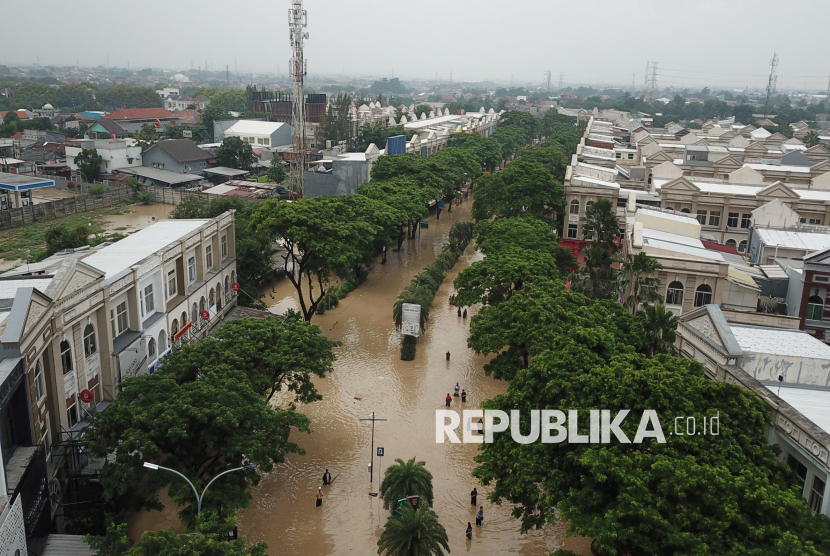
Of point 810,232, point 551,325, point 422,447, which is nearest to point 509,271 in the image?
point 551,325

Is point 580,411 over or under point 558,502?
over

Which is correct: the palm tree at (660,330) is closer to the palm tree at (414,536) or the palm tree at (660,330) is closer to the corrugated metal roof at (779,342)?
the corrugated metal roof at (779,342)

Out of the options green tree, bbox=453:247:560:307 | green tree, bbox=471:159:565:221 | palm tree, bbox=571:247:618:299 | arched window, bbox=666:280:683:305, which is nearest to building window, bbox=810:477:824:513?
arched window, bbox=666:280:683:305

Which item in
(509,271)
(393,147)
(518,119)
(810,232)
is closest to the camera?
(509,271)

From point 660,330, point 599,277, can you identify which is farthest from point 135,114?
point 660,330

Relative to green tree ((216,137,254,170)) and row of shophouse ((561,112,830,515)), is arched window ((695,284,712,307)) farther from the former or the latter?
green tree ((216,137,254,170))

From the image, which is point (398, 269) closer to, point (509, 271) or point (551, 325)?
point (509, 271)

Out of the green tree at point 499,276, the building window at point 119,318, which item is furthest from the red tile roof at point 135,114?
the building window at point 119,318
